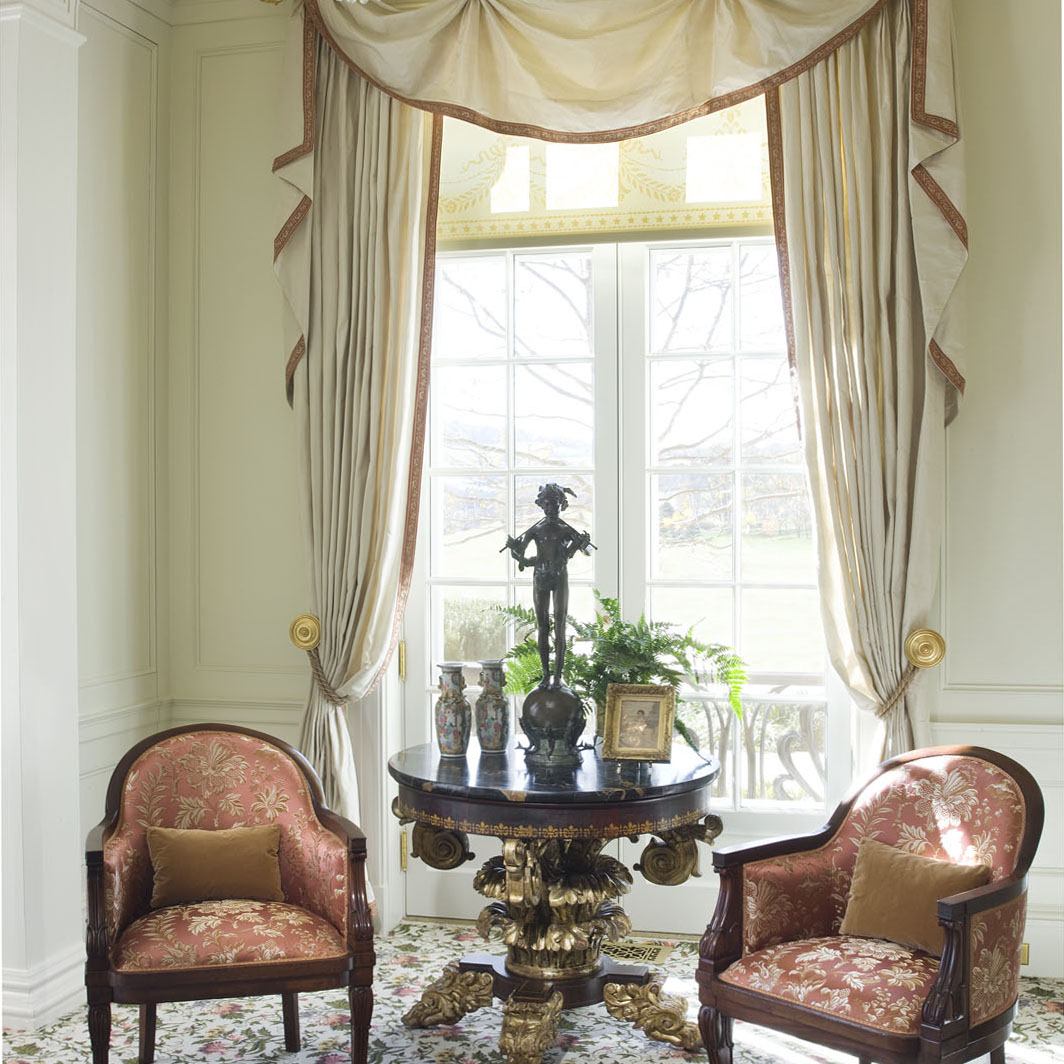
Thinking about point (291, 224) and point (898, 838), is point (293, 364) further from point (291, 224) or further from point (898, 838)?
point (898, 838)

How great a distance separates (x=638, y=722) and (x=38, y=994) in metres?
1.88

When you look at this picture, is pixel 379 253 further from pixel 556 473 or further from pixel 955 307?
pixel 955 307

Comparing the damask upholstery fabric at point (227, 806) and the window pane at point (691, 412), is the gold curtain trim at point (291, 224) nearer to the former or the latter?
the window pane at point (691, 412)

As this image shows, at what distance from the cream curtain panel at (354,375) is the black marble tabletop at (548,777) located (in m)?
0.73

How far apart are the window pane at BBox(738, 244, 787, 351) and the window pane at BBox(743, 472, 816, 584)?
0.46 m

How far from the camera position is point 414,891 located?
14.2 feet

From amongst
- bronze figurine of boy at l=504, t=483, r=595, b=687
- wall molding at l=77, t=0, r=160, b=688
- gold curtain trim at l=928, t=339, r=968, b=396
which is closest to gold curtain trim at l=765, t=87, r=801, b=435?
gold curtain trim at l=928, t=339, r=968, b=396

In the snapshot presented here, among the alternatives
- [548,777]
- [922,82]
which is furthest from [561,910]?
[922,82]

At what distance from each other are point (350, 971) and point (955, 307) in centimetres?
259

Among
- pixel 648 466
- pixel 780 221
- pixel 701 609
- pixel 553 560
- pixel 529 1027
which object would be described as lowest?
pixel 529 1027

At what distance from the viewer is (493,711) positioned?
338 centimetres

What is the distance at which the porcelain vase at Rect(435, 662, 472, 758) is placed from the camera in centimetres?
336

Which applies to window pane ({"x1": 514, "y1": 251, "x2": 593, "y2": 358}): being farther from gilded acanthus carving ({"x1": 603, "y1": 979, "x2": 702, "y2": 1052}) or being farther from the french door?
gilded acanthus carving ({"x1": 603, "y1": 979, "x2": 702, "y2": 1052})

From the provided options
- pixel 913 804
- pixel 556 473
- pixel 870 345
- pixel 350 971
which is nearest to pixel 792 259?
pixel 870 345
